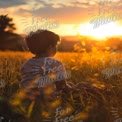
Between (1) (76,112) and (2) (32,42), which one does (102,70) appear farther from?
(1) (76,112)

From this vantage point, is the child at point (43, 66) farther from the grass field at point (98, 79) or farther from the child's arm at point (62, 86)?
the grass field at point (98, 79)

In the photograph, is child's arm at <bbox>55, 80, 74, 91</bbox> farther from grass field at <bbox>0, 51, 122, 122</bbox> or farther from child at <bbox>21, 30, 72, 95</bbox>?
grass field at <bbox>0, 51, 122, 122</bbox>

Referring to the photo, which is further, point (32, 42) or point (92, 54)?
point (92, 54)

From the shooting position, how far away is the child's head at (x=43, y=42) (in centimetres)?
448

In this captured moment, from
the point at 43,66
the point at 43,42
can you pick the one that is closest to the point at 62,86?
the point at 43,66

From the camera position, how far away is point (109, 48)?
5.96 meters

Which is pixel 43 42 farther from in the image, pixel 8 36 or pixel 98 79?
pixel 8 36

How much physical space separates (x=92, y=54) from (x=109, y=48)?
1.07ft

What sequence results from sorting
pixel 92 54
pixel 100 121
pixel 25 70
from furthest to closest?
pixel 92 54 → pixel 25 70 → pixel 100 121

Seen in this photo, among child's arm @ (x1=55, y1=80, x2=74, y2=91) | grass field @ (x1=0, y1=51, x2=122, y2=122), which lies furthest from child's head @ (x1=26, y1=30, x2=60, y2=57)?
grass field @ (x1=0, y1=51, x2=122, y2=122)

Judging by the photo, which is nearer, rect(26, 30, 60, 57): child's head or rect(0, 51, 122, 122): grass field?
rect(0, 51, 122, 122): grass field

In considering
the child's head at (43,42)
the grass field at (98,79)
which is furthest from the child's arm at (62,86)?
the child's head at (43,42)

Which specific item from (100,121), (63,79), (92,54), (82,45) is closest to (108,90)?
(63,79)

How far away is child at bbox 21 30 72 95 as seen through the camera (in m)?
4.21
